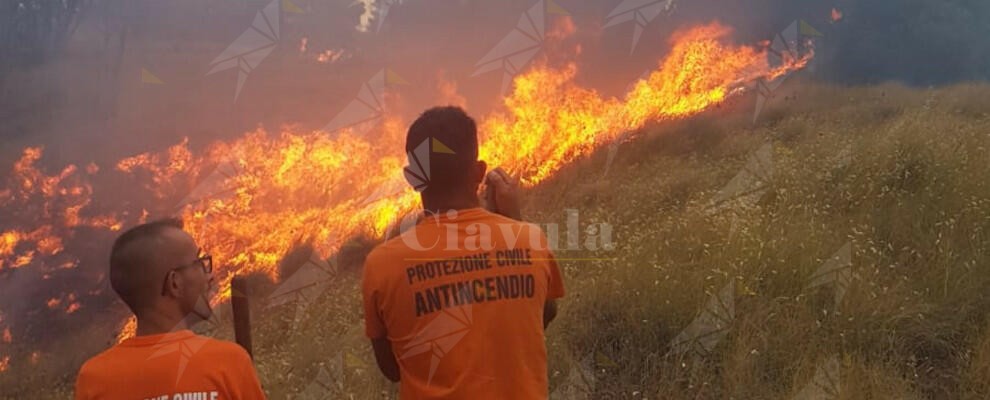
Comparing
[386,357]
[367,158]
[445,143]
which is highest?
[445,143]

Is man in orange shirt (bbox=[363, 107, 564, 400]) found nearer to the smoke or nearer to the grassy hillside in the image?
the grassy hillside

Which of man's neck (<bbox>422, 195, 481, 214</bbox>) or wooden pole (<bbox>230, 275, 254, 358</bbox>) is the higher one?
man's neck (<bbox>422, 195, 481, 214</bbox>)

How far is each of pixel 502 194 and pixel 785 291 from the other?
310 cm

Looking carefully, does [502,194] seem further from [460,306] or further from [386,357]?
[386,357]

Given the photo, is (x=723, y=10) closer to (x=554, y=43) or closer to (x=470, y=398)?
(x=554, y=43)

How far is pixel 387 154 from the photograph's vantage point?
55.0ft

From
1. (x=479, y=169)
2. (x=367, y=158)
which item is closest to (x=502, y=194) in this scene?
(x=479, y=169)

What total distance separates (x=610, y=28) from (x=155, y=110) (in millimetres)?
18904

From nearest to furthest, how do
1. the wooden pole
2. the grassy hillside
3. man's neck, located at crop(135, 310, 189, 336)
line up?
man's neck, located at crop(135, 310, 189, 336) → the wooden pole → the grassy hillside

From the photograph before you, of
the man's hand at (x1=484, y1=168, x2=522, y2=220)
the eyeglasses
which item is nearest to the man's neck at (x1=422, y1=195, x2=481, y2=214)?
the man's hand at (x1=484, y1=168, x2=522, y2=220)

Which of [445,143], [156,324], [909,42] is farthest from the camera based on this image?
[909,42]

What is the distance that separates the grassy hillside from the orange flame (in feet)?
19.3

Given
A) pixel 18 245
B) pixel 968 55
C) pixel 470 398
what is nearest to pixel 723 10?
pixel 968 55

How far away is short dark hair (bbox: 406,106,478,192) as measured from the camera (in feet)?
6.30
